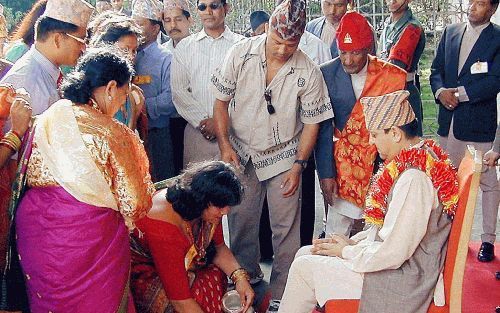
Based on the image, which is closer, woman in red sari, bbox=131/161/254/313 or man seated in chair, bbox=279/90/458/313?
man seated in chair, bbox=279/90/458/313

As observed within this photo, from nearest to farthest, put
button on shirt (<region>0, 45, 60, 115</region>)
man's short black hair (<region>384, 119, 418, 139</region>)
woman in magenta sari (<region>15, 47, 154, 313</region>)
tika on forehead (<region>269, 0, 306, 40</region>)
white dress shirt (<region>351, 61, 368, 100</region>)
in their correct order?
woman in magenta sari (<region>15, 47, 154, 313</region>)
man's short black hair (<region>384, 119, 418, 139</region>)
button on shirt (<region>0, 45, 60, 115</region>)
tika on forehead (<region>269, 0, 306, 40</region>)
white dress shirt (<region>351, 61, 368, 100</region>)

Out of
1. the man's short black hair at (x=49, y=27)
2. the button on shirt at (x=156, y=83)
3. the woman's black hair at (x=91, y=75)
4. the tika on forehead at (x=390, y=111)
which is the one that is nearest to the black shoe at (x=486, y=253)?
the tika on forehead at (x=390, y=111)

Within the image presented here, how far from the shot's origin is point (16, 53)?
3562mm

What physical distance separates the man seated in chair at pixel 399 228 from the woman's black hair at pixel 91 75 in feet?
3.31

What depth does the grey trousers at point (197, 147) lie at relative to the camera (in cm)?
386

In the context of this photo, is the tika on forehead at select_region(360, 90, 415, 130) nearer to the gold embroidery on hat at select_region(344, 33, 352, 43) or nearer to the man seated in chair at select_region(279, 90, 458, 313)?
the man seated in chair at select_region(279, 90, 458, 313)

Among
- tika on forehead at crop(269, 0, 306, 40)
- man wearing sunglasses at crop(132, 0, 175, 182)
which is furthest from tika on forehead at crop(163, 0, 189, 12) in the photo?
tika on forehead at crop(269, 0, 306, 40)

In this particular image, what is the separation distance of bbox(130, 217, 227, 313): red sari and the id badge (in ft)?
7.11

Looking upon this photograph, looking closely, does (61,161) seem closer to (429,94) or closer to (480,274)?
(480,274)

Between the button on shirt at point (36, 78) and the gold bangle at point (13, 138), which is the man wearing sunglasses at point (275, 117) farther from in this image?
the gold bangle at point (13, 138)

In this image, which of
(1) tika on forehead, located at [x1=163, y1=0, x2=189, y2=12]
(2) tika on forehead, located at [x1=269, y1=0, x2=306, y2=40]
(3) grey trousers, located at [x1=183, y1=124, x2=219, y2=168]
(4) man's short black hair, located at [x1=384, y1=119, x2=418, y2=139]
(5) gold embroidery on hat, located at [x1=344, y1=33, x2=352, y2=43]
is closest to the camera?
(4) man's short black hair, located at [x1=384, y1=119, x2=418, y2=139]

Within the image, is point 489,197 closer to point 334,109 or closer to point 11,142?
point 334,109

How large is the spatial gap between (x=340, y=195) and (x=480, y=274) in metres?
1.08

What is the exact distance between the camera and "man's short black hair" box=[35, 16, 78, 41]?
289cm
